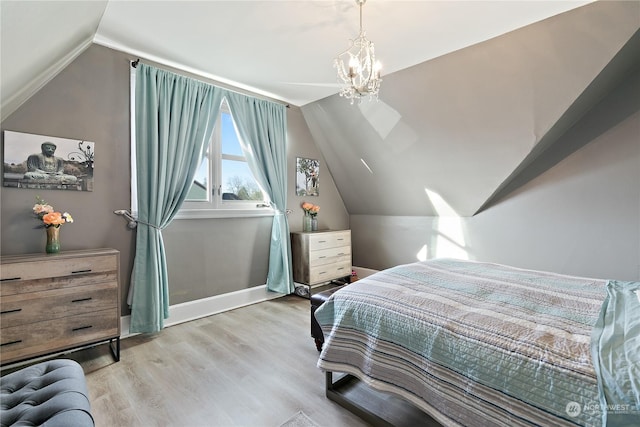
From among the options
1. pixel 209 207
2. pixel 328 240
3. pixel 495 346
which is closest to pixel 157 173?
pixel 209 207

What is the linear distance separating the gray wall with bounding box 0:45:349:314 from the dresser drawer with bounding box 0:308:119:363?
0.50 m

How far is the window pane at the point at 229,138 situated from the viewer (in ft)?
11.5

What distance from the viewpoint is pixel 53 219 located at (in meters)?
2.23

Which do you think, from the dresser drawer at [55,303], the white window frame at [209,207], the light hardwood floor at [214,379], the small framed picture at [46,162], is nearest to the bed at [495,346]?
the light hardwood floor at [214,379]

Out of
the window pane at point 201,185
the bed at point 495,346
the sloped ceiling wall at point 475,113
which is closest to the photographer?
the bed at point 495,346

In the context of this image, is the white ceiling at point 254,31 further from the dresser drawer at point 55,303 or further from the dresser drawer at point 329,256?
the dresser drawer at point 329,256

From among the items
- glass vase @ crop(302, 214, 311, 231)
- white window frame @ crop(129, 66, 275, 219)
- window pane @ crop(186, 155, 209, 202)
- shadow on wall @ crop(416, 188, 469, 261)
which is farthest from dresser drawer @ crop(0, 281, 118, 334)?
shadow on wall @ crop(416, 188, 469, 261)

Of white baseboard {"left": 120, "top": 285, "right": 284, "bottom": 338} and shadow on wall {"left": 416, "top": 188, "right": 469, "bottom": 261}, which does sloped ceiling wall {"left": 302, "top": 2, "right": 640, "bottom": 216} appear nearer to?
shadow on wall {"left": 416, "top": 188, "right": 469, "bottom": 261}

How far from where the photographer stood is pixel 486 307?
1.46 m

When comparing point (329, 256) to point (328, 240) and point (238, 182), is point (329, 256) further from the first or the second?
point (238, 182)

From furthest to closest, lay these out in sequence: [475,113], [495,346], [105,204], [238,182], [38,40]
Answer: [238,182] → [475,113] → [105,204] → [38,40] → [495,346]

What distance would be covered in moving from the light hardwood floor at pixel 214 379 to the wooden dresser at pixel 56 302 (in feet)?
0.97

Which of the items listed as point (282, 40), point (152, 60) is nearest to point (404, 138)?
point (282, 40)

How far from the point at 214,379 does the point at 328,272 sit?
7.23 ft
